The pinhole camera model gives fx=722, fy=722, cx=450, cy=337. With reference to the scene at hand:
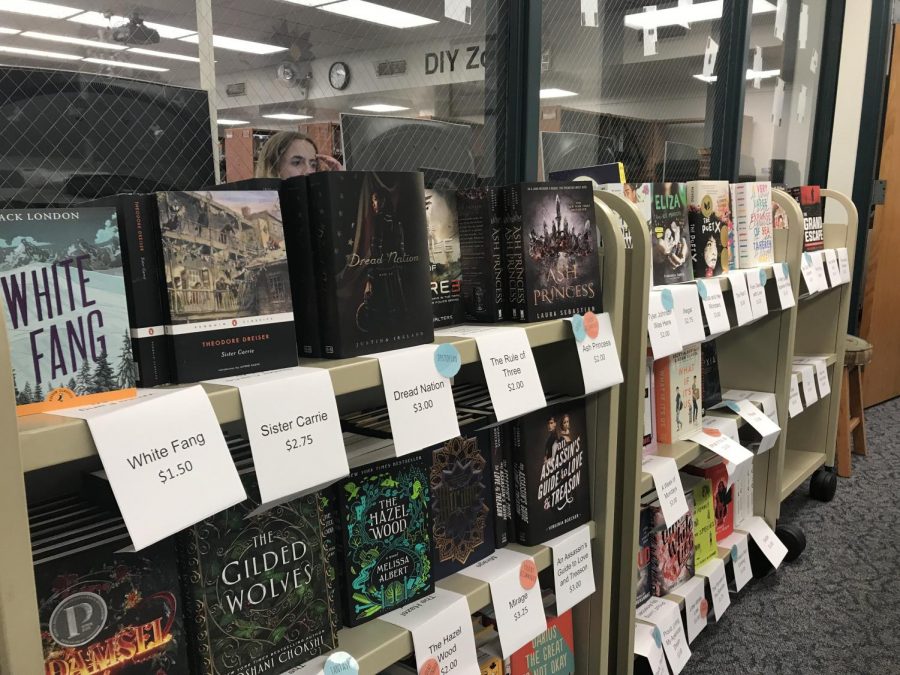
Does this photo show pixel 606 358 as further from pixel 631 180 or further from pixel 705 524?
pixel 631 180

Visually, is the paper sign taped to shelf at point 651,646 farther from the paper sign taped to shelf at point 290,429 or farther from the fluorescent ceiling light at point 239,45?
the fluorescent ceiling light at point 239,45

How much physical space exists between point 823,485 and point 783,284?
1209 millimetres

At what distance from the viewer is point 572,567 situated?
136cm

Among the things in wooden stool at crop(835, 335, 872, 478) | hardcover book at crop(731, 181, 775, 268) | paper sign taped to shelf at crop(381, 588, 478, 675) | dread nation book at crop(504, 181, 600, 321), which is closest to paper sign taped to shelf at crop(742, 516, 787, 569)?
hardcover book at crop(731, 181, 775, 268)

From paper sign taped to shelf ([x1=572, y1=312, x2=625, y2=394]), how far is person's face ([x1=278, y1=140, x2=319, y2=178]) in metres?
0.57

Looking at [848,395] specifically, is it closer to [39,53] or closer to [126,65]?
[126,65]

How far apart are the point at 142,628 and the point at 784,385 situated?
6.93ft

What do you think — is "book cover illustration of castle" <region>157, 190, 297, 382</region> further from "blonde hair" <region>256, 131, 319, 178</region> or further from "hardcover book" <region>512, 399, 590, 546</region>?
"hardcover book" <region>512, 399, 590, 546</region>

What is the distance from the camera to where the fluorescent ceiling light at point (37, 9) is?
1.01 meters

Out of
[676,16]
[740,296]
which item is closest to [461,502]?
[740,296]

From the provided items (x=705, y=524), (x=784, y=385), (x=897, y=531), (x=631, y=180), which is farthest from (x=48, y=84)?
(x=897, y=531)

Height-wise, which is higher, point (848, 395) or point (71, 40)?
point (71, 40)

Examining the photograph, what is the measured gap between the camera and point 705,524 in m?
A: 2.05

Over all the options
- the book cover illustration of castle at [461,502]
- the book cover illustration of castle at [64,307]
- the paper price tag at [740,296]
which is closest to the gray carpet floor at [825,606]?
the paper price tag at [740,296]
